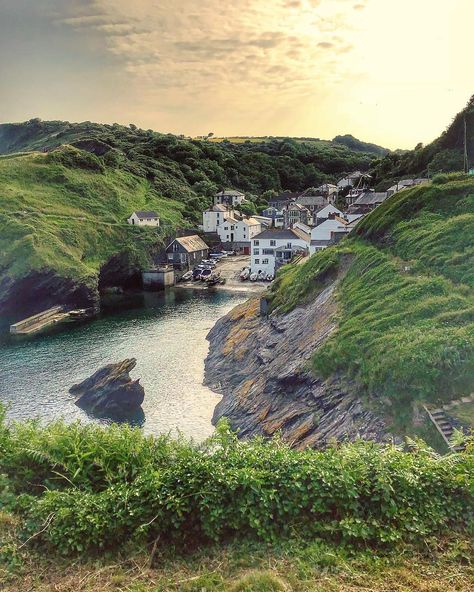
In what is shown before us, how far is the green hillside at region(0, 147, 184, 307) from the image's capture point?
7281cm

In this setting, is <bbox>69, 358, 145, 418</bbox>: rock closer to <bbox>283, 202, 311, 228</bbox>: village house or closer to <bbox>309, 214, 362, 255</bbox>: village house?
<bbox>309, 214, 362, 255</bbox>: village house

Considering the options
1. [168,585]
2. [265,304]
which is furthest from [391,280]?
[168,585]

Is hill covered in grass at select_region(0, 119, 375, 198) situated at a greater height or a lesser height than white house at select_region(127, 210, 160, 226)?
greater

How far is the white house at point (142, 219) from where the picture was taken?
104 m

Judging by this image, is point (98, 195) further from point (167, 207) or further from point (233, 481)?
point (233, 481)

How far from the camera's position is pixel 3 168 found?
4075 inches

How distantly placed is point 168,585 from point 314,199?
126 meters

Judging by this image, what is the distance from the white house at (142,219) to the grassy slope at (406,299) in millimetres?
67194

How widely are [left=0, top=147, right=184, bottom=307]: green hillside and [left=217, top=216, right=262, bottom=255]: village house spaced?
11.1 metres

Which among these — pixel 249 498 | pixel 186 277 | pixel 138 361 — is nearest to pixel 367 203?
pixel 186 277

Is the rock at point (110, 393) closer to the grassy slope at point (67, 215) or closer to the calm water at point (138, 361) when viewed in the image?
the calm water at point (138, 361)

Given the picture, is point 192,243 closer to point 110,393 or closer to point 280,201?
point 280,201

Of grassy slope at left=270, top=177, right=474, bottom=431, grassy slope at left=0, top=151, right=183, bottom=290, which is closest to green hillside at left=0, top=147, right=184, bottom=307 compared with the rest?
grassy slope at left=0, top=151, right=183, bottom=290

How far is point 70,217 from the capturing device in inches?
3629
